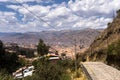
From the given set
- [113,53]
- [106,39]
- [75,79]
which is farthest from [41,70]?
[106,39]

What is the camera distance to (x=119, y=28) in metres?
79.8

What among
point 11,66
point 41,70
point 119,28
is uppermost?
point 119,28

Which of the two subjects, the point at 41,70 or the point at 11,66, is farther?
the point at 11,66

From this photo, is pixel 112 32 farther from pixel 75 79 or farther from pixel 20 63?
pixel 75 79

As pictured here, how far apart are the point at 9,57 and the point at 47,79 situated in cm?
5760

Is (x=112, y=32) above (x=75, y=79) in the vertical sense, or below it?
above

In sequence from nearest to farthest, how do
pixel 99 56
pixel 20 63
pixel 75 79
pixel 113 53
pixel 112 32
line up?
pixel 75 79
pixel 113 53
pixel 99 56
pixel 112 32
pixel 20 63

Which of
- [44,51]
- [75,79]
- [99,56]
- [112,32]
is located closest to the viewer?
[75,79]

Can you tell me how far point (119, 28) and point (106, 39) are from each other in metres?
8.41

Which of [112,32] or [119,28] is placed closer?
[119,28]

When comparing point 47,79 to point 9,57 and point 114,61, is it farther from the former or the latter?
Answer: point 9,57

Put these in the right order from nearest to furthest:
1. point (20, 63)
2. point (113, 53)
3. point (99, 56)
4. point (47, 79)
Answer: point (47, 79)
point (113, 53)
point (99, 56)
point (20, 63)

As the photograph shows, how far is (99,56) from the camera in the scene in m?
76.8

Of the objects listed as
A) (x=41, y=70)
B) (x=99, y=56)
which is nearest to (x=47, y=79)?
(x=41, y=70)
